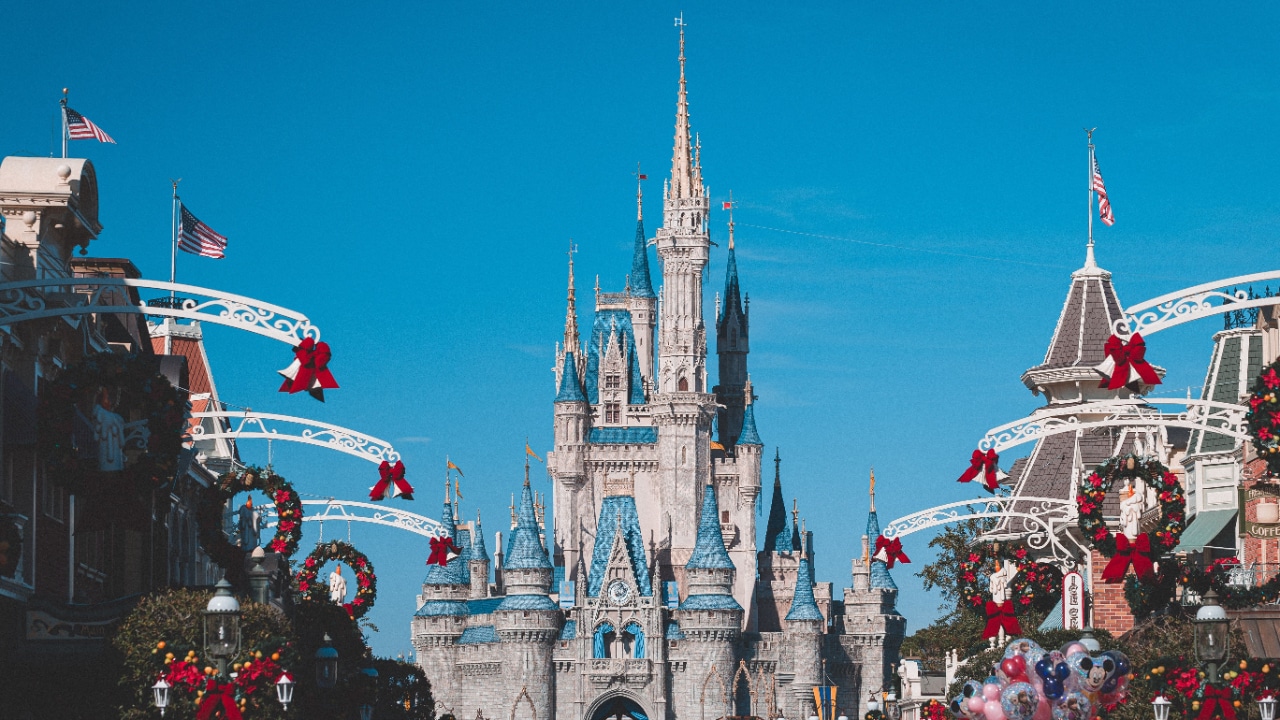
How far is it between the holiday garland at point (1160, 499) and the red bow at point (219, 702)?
45.9ft

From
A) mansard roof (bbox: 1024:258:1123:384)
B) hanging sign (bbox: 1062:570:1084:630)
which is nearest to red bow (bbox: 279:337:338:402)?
hanging sign (bbox: 1062:570:1084:630)

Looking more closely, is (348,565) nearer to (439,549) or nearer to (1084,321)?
(439,549)

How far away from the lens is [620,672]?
430 ft

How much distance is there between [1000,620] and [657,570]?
314ft

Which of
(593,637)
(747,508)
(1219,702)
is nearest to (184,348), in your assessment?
(1219,702)

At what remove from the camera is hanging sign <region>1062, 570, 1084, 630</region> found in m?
51.2

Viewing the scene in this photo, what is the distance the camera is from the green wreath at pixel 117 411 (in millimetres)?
31797

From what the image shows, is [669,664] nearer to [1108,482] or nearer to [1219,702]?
[1108,482]

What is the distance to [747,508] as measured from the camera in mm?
141375

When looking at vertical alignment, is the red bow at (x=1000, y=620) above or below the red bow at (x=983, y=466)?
below

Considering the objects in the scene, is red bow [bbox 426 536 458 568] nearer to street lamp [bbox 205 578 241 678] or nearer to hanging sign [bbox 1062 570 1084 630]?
hanging sign [bbox 1062 570 1084 630]

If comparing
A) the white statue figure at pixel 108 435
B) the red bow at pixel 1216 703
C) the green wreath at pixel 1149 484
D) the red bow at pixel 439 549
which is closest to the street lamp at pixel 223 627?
the white statue figure at pixel 108 435

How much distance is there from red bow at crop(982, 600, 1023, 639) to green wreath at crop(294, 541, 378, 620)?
1253 centimetres

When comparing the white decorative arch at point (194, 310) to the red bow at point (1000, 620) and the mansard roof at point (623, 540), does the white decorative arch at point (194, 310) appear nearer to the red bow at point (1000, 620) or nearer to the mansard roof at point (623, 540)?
the red bow at point (1000, 620)
